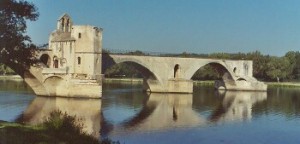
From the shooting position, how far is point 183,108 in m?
45.0

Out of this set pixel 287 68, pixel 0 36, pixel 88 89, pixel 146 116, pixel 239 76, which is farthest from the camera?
pixel 287 68

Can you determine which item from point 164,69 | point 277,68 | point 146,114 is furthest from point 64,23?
point 277,68

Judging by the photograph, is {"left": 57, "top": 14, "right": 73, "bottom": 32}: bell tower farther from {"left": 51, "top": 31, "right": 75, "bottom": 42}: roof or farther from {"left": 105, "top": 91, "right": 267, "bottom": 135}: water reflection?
{"left": 105, "top": 91, "right": 267, "bottom": 135}: water reflection

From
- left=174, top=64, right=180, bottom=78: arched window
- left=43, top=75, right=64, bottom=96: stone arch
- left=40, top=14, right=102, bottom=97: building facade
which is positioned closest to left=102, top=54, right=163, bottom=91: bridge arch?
left=40, top=14, right=102, bottom=97: building facade

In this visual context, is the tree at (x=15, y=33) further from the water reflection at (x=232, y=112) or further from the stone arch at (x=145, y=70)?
the stone arch at (x=145, y=70)

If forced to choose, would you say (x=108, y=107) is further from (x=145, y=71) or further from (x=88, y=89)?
(x=145, y=71)

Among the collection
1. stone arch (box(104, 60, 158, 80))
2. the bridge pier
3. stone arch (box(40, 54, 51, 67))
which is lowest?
the bridge pier

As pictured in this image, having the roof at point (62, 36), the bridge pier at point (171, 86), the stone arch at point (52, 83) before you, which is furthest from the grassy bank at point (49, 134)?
the bridge pier at point (171, 86)

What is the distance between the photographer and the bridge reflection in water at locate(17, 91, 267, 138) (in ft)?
103

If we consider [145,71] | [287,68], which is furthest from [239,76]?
[287,68]

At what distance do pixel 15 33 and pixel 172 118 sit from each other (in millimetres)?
21017

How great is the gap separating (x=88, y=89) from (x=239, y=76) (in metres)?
35.4

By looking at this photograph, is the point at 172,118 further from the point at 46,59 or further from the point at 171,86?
the point at 171,86

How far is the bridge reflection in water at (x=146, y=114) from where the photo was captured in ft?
103
